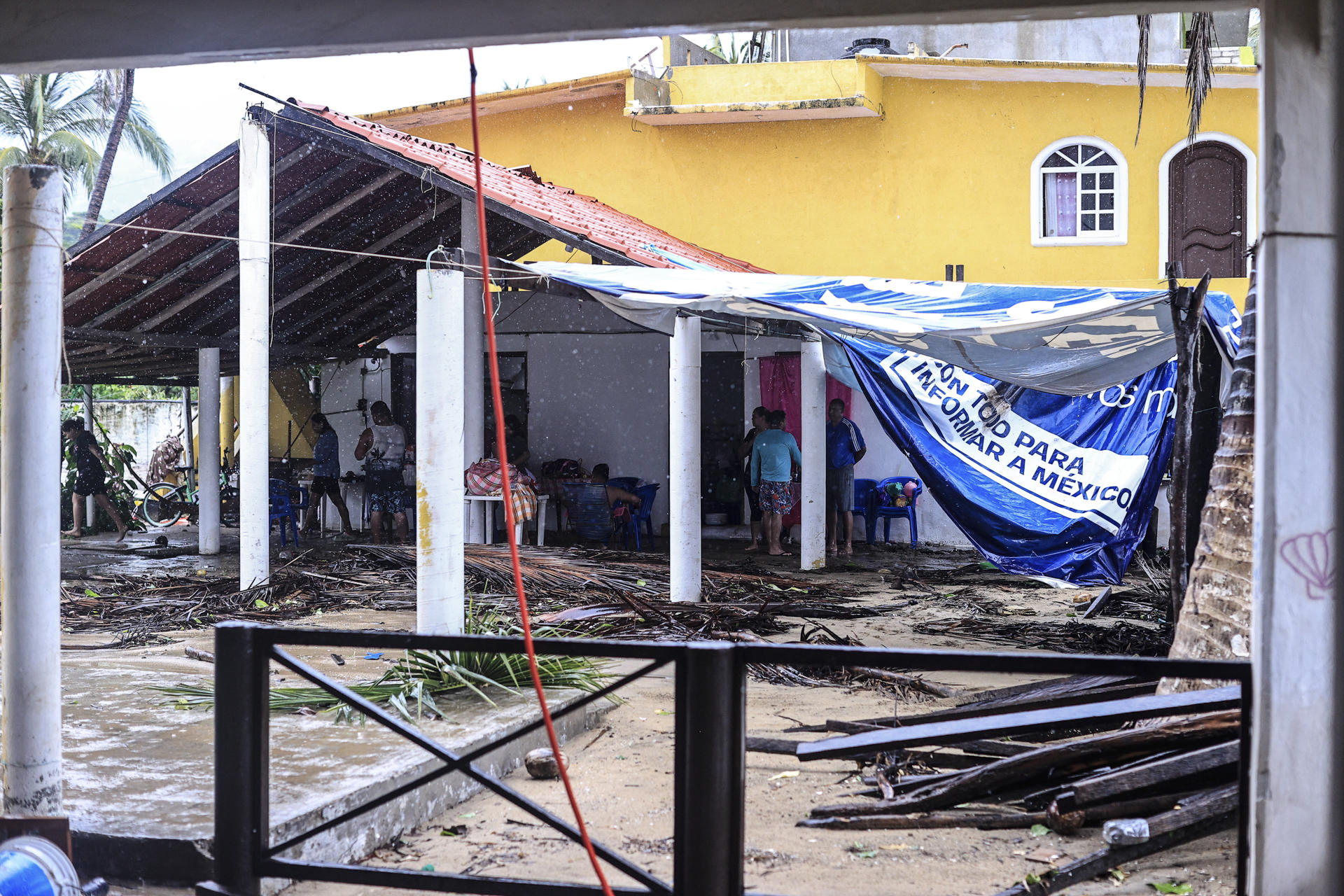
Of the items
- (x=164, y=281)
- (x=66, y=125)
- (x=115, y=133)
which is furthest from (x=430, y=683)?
(x=66, y=125)

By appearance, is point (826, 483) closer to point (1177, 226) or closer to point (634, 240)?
point (634, 240)

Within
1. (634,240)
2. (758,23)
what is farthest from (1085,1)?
(634,240)

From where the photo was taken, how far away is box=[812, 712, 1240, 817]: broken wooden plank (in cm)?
393

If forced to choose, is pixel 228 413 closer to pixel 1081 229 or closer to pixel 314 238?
pixel 314 238

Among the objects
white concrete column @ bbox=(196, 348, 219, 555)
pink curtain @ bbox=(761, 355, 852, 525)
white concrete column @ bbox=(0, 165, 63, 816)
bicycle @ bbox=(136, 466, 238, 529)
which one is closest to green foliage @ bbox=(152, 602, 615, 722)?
white concrete column @ bbox=(0, 165, 63, 816)

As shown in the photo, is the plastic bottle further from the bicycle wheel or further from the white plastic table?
the bicycle wheel

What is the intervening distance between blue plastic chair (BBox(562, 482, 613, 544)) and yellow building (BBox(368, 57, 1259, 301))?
13.5 ft

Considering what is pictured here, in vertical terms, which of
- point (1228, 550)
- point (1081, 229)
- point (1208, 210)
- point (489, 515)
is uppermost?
point (1208, 210)

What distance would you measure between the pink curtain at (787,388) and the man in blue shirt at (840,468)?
1.12m

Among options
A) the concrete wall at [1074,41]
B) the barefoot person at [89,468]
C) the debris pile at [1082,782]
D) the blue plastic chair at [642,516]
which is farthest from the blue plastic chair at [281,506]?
the debris pile at [1082,782]

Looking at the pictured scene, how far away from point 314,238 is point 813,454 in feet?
18.0

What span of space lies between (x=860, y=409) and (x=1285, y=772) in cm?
1124

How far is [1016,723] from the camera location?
12.2 feet

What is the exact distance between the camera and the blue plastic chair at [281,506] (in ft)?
41.5
